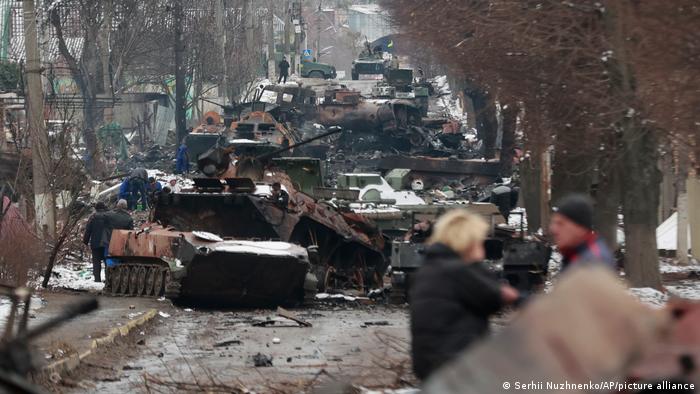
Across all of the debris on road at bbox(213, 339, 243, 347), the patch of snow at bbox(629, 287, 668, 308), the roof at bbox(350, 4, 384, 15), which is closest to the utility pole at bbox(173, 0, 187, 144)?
the patch of snow at bbox(629, 287, 668, 308)

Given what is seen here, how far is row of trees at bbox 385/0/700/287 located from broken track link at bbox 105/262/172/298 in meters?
6.34

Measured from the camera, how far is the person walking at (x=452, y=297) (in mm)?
6738

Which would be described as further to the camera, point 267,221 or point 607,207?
point 607,207

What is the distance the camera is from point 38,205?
24609mm

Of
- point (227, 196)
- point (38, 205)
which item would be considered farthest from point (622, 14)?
point (38, 205)

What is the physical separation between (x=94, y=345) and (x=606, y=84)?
875 centimetres

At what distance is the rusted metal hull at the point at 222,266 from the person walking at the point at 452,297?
Answer: 11.8 metres

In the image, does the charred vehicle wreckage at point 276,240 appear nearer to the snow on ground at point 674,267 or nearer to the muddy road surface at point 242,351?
the muddy road surface at point 242,351

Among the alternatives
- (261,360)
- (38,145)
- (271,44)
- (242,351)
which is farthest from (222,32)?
(261,360)

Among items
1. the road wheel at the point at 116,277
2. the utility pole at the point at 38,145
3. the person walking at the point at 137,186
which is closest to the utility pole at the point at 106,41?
the person walking at the point at 137,186

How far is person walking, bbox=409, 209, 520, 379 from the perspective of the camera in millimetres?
6738

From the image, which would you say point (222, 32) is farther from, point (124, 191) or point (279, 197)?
point (279, 197)

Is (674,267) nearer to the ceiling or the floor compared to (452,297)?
nearer to the floor

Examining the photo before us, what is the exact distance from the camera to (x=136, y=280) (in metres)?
20.9
